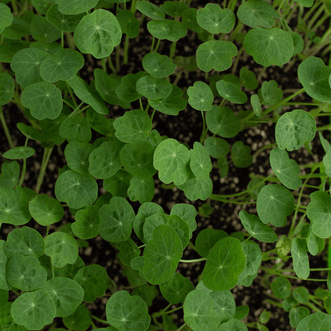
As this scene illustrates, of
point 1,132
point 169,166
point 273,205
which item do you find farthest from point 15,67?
point 273,205

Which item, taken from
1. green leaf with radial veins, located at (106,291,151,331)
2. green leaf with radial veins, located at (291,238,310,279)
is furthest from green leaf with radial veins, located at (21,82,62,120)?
green leaf with radial veins, located at (291,238,310,279)

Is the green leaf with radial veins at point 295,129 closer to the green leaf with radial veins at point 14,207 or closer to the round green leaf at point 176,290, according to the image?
the round green leaf at point 176,290

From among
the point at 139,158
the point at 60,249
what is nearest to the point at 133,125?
the point at 139,158

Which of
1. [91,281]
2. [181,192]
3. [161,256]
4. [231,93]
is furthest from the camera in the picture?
[181,192]

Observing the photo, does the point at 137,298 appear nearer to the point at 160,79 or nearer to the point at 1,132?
the point at 160,79

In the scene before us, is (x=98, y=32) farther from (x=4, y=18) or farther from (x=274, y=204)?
(x=274, y=204)

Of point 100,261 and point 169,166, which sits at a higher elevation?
point 169,166
